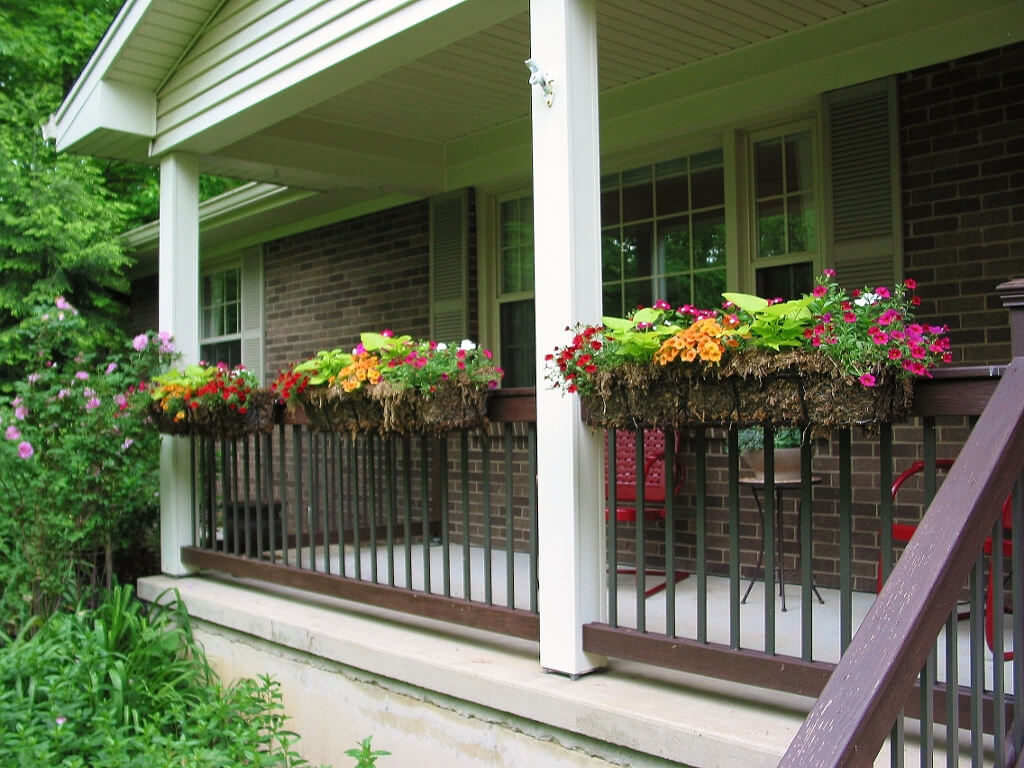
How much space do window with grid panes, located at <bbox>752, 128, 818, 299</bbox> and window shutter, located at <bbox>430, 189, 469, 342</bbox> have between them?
2206 mm

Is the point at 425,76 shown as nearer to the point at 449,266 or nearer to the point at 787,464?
the point at 449,266

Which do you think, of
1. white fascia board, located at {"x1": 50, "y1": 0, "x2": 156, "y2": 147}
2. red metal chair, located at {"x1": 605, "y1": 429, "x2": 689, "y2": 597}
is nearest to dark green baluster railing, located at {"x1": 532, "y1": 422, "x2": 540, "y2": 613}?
red metal chair, located at {"x1": 605, "y1": 429, "x2": 689, "y2": 597}

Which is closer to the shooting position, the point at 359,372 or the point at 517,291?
the point at 359,372

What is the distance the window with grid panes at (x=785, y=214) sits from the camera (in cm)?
484

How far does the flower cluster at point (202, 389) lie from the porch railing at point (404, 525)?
0.28 metres

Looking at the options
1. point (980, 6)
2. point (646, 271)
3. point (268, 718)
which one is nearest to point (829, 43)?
point (980, 6)

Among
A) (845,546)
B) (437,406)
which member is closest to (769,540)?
(845,546)

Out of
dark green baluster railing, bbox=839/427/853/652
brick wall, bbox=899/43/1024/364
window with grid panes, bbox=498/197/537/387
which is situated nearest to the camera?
dark green baluster railing, bbox=839/427/853/652

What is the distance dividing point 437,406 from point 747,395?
129 centimetres

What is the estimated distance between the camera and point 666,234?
Result: 5527 millimetres

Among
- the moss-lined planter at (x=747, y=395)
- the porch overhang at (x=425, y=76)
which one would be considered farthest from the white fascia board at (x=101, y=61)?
the moss-lined planter at (x=747, y=395)

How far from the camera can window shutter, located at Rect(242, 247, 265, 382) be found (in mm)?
8773

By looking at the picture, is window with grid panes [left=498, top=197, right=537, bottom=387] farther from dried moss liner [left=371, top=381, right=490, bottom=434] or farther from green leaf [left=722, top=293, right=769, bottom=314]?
green leaf [left=722, top=293, right=769, bottom=314]

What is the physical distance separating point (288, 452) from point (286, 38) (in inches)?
171
